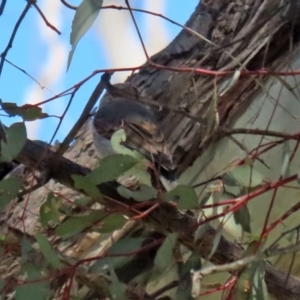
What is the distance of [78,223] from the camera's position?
89 centimetres

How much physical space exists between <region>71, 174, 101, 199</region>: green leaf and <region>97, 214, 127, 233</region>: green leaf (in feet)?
0.11

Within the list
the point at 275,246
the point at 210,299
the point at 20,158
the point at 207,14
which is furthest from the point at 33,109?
the point at 207,14

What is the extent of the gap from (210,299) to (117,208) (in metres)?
0.65

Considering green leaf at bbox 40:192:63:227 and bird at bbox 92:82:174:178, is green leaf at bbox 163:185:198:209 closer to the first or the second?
green leaf at bbox 40:192:63:227

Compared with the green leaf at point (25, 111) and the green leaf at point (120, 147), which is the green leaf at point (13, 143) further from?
the green leaf at point (120, 147)

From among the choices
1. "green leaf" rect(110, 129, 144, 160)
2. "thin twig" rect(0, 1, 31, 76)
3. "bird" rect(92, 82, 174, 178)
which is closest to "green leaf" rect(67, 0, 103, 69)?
"thin twig" rect(0, 1, 31, 76)

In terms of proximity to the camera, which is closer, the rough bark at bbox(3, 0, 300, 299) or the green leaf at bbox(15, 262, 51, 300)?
the green leaf at bbox(15, 262, 51, 300)

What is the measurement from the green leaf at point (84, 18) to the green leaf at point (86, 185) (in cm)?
16

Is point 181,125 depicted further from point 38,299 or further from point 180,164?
point 38,299

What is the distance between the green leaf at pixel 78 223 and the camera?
0.89 meters

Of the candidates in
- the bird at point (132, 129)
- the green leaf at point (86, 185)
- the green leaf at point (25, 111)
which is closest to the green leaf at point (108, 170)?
the green leaf at point (86, 185)

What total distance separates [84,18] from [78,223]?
250 millimetres

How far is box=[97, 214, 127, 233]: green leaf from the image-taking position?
89 cm

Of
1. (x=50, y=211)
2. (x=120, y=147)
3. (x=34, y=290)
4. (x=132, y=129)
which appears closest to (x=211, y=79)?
(x=132, y=129)
